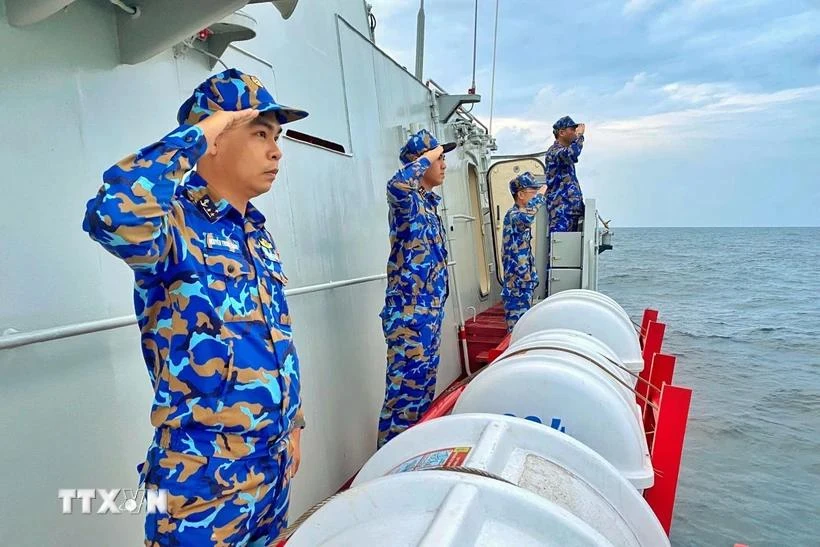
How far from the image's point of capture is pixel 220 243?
139 cm

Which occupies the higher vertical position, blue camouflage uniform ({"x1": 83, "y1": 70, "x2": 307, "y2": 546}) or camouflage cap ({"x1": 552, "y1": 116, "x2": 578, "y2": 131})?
camouflage cap ({"x1": 552, "y1": 116, "x2": 578, "y2": 131})

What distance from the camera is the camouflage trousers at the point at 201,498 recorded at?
1238 mm

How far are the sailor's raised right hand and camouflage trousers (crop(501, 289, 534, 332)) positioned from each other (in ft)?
15.5

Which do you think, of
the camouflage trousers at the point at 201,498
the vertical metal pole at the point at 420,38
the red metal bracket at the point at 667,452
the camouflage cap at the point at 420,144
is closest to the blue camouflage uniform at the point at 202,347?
the camouflage trousers at the point at 201,498

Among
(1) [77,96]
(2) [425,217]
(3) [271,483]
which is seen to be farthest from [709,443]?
(1) [77,96]

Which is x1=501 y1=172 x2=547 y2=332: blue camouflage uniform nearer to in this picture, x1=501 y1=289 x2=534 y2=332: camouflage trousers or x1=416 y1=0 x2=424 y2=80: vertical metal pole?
x1=501 y1=289 x2=534 y2=332: camouflage trousers

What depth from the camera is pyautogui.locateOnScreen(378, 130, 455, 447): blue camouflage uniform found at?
3.13 metres

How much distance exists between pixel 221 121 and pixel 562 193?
540 cm

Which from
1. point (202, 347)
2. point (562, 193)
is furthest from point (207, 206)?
point (562, 193)

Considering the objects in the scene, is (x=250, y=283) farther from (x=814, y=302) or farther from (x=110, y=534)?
(x=814, y=302)

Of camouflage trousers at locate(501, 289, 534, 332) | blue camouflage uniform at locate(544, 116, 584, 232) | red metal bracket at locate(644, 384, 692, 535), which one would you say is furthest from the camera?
blue camouflage uniform at locate(544, 116, 584, 232)

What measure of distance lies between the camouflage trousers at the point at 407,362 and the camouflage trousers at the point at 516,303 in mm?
2764

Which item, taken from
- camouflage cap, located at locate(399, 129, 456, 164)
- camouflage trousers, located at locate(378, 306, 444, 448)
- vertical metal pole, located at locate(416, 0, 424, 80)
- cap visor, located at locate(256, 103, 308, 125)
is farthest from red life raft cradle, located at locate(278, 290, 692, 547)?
vertical metal pole, located at locate(416, 0, 424, 80)

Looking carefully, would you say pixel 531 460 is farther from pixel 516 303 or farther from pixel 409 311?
pixel 516 303
